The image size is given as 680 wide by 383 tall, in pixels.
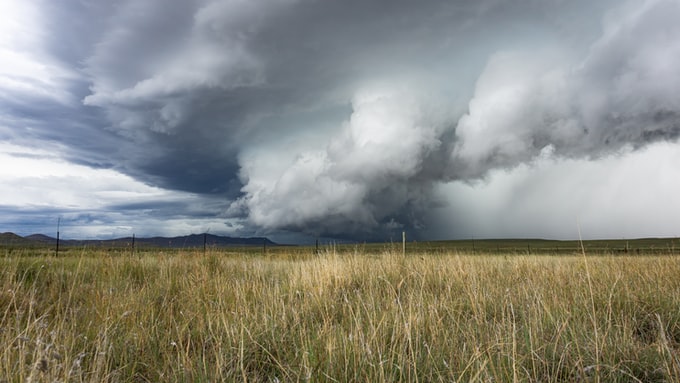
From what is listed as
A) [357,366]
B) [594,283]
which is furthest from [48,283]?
[594,283]

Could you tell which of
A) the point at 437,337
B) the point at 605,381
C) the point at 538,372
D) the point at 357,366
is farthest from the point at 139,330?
the point at 605,381

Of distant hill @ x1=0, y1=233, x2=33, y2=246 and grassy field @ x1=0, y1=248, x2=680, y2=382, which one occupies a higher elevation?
distant hill @ x1=0, y1=233, x2=33, y2=246

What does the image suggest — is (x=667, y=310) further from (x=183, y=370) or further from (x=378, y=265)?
(x=183, y=370)

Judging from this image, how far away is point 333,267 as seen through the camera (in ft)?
27.1

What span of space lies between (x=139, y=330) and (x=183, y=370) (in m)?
1.59

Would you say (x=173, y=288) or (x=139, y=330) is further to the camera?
(x=173, y=288)

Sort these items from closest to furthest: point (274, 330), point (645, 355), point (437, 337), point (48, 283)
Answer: point (645, 355) < point (437, 337) < point (274, 330) < point (48, 283)

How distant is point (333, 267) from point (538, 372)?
212 inches

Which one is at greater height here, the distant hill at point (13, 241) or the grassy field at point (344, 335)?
the distant hill at point (13, 241)

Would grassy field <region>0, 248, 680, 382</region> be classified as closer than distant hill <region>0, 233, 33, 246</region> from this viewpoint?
Yes

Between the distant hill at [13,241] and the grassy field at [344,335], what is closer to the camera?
the grassy field at [344,335]

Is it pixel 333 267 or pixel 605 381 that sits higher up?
A: pixel 333 267

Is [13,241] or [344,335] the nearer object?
[344,335]

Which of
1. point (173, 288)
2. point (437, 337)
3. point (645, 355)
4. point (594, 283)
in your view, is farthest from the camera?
point (173, 288)
